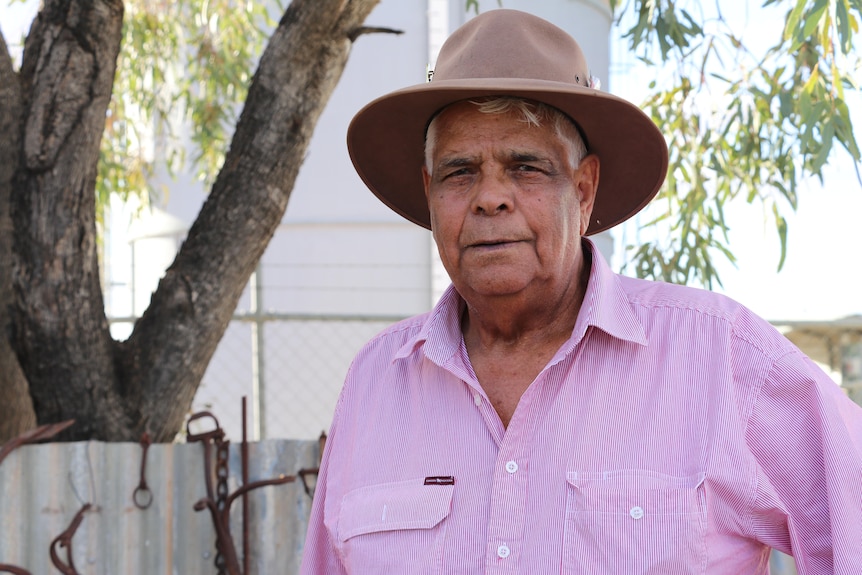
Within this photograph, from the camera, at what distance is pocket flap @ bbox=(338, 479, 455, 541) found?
1973 mm

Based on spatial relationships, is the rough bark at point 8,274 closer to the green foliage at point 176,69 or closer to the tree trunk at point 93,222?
the tree trunk at point 93,222

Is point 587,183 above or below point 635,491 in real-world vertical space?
above

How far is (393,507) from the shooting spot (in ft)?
6.68

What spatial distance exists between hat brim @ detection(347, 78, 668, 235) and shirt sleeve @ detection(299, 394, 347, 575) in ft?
Result: 1.87

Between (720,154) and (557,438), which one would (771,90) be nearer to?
(720,154)

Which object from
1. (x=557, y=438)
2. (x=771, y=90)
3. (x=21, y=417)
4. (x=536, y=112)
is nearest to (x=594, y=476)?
(x=557, y=438)

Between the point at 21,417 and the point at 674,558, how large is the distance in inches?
89.4

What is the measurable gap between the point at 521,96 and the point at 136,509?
195 centimetres

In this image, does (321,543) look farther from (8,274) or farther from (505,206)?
(8,274)

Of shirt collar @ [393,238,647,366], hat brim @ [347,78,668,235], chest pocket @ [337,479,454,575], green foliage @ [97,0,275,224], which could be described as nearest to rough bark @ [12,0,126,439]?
hat brim @ [347,78,668,235]

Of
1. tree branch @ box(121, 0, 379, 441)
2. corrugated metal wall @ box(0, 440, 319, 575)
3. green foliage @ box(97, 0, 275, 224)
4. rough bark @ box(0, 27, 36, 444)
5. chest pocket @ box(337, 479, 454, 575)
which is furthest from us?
green foliage @ box(97, 0, 275, 224)

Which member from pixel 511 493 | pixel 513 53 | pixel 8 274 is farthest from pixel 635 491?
pixel 8 274

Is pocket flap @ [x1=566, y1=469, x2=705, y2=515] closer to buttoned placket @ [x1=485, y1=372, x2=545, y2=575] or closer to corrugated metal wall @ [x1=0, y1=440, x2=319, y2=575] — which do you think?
buttoned placket @ [x1=485, y1=372, x2=545, y2=575]

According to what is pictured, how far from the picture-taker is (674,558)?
1.80m
